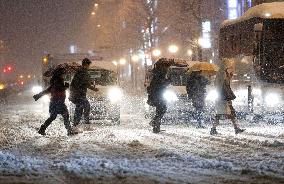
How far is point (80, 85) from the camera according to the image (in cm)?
1586

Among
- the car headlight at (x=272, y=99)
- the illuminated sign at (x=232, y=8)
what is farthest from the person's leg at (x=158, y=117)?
the illuminated sign at (x=232, y=8)

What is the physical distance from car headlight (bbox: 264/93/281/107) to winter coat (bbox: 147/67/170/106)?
5105 mm

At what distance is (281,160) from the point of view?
9172 millimetres

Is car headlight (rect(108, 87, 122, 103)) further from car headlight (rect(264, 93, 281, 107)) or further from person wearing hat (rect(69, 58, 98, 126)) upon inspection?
car headlight (rect(264, 93, 281, 107))

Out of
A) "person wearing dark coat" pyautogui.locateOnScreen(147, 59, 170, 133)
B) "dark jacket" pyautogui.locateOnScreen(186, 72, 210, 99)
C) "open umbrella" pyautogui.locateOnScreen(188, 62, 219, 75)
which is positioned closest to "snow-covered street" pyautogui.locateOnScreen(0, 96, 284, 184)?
"person wearing dark coat" pyautogui.locateOnScreen(147, 59, 170, 133)

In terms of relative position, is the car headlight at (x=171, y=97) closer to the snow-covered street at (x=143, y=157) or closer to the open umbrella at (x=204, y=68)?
the open umbrella at (x=204, y=68)

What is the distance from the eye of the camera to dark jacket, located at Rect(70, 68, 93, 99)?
623 inches

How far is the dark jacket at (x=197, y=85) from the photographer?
1725 cm

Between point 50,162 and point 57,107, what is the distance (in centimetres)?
512

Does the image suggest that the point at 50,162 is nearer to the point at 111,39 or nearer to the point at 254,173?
the point at 254,173

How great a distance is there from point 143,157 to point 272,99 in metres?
9.89

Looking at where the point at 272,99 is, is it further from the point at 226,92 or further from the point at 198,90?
the point at 226,92

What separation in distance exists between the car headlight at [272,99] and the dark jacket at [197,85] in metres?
2.66

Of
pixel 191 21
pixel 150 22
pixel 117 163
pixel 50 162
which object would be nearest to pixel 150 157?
pixel 117 163
